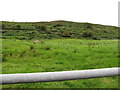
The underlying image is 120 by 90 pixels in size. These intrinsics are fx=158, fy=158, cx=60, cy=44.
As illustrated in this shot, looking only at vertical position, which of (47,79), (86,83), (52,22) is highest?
(52,22)

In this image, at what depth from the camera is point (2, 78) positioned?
5.71 ft

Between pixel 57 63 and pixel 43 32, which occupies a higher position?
pixel 43 32

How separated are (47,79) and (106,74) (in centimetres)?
76

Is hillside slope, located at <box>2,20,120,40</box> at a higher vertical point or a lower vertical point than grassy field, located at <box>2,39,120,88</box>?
higher

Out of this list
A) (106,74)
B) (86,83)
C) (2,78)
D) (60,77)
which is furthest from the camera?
(86,83)

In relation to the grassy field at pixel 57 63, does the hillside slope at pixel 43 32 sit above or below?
above

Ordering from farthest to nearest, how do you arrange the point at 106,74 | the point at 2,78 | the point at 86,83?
the point at 86,83 → the point at 106,74 → the point at 2,78

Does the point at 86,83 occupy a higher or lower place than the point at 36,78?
lower

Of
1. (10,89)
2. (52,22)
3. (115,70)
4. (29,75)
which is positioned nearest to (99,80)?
(10,89)

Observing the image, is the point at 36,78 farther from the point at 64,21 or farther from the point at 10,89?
the point at 64,21

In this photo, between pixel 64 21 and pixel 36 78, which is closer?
pixel 36 78

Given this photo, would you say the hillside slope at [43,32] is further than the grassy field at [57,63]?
Yes

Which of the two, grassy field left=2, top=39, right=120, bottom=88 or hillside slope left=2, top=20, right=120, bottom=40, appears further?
hillside slope left=2, top=20, right=120, bottom=40

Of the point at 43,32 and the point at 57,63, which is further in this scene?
the point at 43,32
